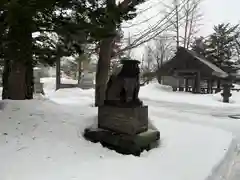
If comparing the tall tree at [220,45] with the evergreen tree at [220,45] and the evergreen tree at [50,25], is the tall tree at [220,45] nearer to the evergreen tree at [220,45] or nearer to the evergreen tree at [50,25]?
the evergreen tree at [220,45]

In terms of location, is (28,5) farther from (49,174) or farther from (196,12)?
(196,12)

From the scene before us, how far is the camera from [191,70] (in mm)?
22562

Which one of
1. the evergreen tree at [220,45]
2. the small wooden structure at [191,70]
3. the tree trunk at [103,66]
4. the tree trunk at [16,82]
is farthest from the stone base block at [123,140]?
the evergreen tree at [220,45]

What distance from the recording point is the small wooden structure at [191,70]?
21978mm

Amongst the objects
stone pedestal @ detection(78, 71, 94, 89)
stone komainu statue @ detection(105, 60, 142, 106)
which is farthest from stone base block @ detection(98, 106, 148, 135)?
stone pedestal @ detection(78, 71, 94, 89)

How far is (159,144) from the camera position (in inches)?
207

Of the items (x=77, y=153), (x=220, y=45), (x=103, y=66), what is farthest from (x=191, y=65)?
(x=77, y=153)

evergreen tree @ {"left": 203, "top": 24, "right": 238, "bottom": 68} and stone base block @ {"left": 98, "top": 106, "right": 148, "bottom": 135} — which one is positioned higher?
evergreen tree @ {"left": 203, "top": 24, "right": 238, "bottom": 68}

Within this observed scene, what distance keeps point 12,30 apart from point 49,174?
193 cm

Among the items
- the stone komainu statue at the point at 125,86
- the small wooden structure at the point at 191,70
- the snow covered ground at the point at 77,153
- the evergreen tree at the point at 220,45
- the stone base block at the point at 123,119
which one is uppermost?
the evergreen tree at the point at 220,45

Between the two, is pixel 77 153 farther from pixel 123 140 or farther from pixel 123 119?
pixel 123 119

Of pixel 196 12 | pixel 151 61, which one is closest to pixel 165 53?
pixel 151 61

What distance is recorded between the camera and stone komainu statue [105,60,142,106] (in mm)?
4688

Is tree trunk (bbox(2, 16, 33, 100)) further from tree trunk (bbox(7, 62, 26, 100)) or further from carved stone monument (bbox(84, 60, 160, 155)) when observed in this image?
carved stone monument (bbox(84, 60, 160, 155))
